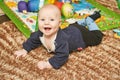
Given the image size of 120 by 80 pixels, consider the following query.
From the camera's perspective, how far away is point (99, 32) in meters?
1.67

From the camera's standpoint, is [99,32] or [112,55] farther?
[99,32]

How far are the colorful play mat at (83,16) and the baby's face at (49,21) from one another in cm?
33

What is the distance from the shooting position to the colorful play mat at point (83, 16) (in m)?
1.81

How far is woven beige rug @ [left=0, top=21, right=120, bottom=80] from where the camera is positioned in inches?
53.6

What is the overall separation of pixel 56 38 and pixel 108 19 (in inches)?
25.2

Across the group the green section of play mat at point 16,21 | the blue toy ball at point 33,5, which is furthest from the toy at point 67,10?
the green section of play mat at point 16,21

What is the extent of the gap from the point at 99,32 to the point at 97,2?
0.58 metres

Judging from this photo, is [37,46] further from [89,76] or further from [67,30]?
[89,76]

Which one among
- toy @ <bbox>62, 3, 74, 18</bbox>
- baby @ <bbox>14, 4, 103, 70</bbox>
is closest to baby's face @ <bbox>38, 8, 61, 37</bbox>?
baby @ <bbox>14, 4, 103, 70</bbox>

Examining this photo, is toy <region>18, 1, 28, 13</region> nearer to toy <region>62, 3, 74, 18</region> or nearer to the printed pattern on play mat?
the printed pattern on play mat

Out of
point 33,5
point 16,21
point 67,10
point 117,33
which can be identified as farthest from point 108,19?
point 16,21

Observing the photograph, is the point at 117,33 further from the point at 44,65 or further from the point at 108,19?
the point at 44,65

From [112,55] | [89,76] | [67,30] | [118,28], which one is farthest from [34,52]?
[118,28]

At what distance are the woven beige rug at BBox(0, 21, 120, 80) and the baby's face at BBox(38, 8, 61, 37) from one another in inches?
7.2
